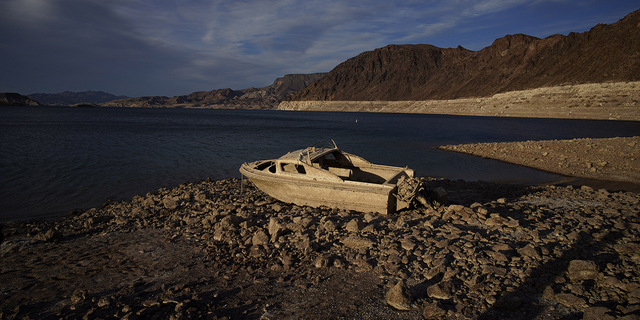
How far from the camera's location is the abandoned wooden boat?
7.67 metres

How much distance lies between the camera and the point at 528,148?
20.7 m

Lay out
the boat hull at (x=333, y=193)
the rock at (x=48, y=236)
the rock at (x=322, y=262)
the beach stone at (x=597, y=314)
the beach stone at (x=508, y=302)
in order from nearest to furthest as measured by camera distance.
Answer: the beach stone at (x=597, y=314) < the beach stone at (x=508, y=302) < the rock at (x=322, y=262) < the rock at (x=48, y=236) < the boat hull at (x=333, y=193)

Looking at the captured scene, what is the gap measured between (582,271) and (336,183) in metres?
5.12

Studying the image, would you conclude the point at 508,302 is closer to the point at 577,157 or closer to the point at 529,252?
the point at 529,252

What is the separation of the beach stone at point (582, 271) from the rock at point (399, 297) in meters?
2.52

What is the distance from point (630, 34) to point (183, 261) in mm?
114281

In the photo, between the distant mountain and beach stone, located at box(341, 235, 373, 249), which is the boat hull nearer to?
beach stone, located at box(341, 235, 373, 249)

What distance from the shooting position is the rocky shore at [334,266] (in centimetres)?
405

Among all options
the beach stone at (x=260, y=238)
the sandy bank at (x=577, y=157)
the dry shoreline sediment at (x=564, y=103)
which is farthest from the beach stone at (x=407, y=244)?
the dry shoreline sediment at (x=564, y=103)

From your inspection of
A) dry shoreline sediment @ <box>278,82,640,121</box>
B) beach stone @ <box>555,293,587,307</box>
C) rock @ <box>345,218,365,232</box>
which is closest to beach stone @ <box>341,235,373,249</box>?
rock @ <box>345,218,365,232</box>

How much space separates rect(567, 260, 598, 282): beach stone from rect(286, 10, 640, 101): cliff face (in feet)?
268

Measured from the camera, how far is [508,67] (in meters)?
117

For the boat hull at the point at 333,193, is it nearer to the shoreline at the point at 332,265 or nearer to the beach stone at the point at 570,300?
the shoreline at the point at 332,265

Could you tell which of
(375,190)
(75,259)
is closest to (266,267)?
(375,190)
